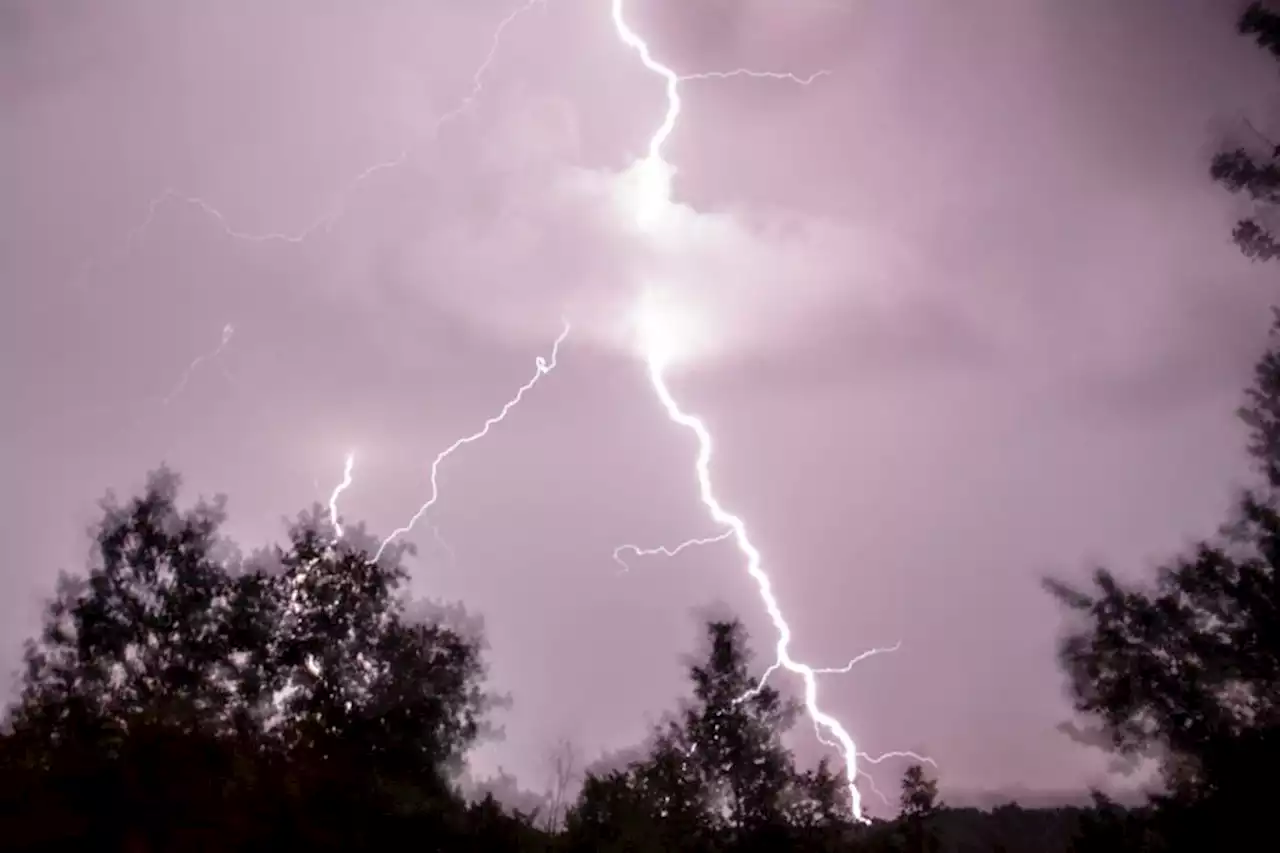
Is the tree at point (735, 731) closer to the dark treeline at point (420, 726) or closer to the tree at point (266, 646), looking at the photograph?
the dark treeline at point (420, 726)

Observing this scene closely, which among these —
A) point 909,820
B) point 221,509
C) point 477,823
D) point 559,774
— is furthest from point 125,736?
point 559,774

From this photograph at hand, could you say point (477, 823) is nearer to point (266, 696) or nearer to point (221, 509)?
point (266, 696)

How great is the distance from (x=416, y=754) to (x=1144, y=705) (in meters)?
14.6

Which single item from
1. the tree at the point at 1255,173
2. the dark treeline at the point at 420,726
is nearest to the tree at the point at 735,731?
the dark treeline at the point at 420,726

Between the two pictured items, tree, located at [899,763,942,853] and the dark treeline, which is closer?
the dark treeline

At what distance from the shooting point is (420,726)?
66.8 feet

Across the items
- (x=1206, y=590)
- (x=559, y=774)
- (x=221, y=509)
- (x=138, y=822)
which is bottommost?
(x=138, y=822)

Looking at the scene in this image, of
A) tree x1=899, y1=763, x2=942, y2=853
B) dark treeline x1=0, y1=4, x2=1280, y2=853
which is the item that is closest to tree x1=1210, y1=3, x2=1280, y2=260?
dark treeline x1=0, y1=4, x2=1280, y2=853

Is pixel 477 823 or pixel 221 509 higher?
pixel 221 509

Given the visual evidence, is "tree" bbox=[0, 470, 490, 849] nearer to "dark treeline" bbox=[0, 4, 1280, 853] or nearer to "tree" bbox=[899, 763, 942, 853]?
"dark treeline" bbox=[0, 4, 1280, 853]

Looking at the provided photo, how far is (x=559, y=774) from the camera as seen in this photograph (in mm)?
33688

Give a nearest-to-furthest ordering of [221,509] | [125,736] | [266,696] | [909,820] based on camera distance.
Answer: [125,736] < [909,820] < [266,696] < [221,509]

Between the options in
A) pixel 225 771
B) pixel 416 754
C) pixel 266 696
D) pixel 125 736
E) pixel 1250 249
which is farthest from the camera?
pixel 266 696

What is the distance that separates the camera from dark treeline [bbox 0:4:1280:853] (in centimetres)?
775
